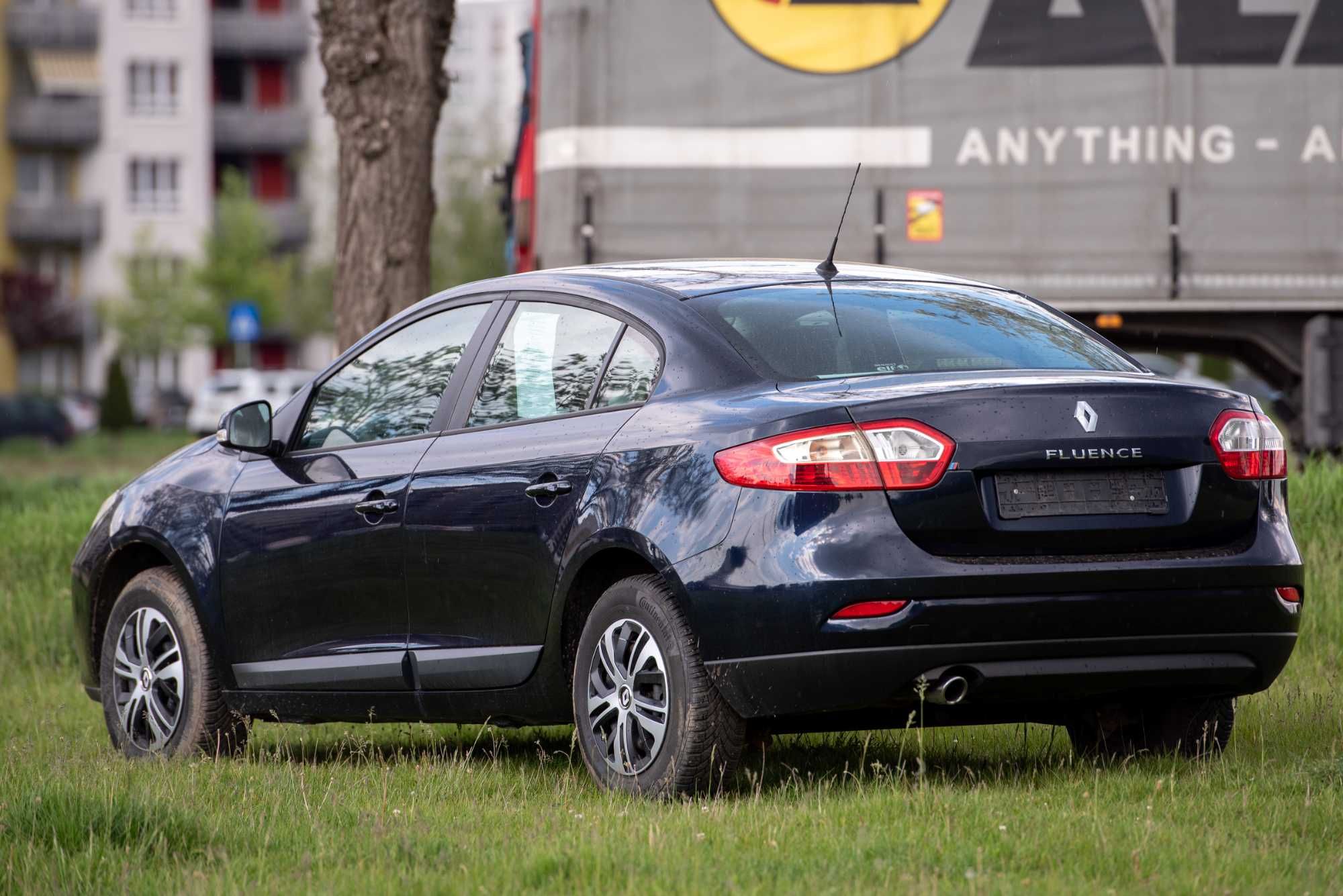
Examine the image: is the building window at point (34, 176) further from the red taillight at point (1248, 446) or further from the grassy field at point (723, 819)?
the red taillight at point (1248, 446)

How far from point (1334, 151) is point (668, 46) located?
411cm

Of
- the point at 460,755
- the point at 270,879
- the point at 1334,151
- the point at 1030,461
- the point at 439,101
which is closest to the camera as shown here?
the point at 270,879

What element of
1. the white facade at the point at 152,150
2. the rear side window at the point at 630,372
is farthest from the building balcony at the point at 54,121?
the rear side window at the point at 630,372

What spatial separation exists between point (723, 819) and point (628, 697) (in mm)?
607

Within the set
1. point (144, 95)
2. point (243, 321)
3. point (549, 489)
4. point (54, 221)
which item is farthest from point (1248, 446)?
point (144, 95)

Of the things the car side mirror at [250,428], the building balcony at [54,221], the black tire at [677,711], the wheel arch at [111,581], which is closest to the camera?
the black tire at [677,711]

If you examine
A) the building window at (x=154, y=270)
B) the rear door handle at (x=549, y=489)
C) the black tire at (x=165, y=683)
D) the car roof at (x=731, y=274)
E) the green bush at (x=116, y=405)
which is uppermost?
the building window at (x=154, y=270)

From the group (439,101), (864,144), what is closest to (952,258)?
(864,144)

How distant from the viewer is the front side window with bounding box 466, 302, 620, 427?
581cm

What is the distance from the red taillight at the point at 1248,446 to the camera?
528 centimetres

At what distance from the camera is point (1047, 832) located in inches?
182

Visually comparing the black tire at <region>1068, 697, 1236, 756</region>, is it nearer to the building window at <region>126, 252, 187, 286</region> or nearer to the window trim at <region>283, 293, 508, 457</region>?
the window trim at <region>283, 293, 508, 457</region>

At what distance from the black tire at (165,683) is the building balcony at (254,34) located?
212 ft

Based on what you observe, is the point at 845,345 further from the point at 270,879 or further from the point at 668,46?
the point at 668,46
